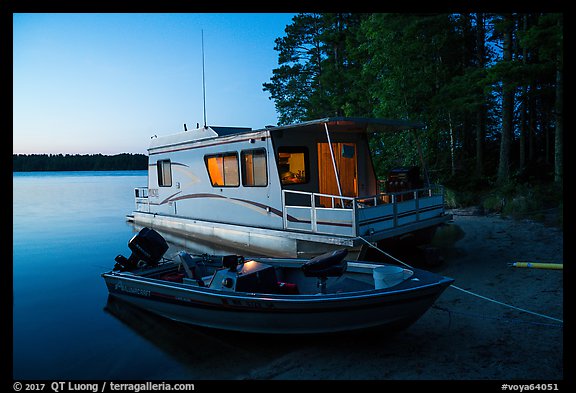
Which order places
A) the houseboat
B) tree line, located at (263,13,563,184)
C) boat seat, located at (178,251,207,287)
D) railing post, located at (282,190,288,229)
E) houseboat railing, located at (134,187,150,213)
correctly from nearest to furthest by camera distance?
boat seat, located at (178,251,207,287), the houseboat, railing post, located at (282,190,288,229), tree line, located at (263,13,563,184), houseboat railing, located at (134,187,150,213)

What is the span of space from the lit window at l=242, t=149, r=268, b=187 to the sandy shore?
491cm

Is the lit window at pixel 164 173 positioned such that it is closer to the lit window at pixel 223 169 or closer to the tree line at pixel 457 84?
the lit window at pixel 223 169

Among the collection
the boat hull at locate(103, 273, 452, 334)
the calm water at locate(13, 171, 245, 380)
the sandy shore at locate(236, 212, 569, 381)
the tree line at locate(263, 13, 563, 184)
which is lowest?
the calm water at locate(13, 171, 245, 380)

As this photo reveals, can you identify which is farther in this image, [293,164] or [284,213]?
[293,164]

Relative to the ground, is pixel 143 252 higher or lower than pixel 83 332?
higher

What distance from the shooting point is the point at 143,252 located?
26.8 feet

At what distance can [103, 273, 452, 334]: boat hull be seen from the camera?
Answer: 5.29 meters

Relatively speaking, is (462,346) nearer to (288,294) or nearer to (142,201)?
(288,294)

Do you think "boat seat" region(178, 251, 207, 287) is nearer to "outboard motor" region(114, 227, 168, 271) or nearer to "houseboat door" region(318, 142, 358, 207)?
"outboard motor" region(114, 227, 168, 271)

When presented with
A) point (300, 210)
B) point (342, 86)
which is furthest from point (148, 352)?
point (342, 86)

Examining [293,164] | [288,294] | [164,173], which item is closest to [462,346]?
[288,294]

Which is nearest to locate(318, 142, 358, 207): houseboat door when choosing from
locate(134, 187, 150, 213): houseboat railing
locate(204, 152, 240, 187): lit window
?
locate(204, 152, 240, 187): lit window

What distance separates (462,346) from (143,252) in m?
5.79

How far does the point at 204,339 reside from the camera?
22.1 feet
